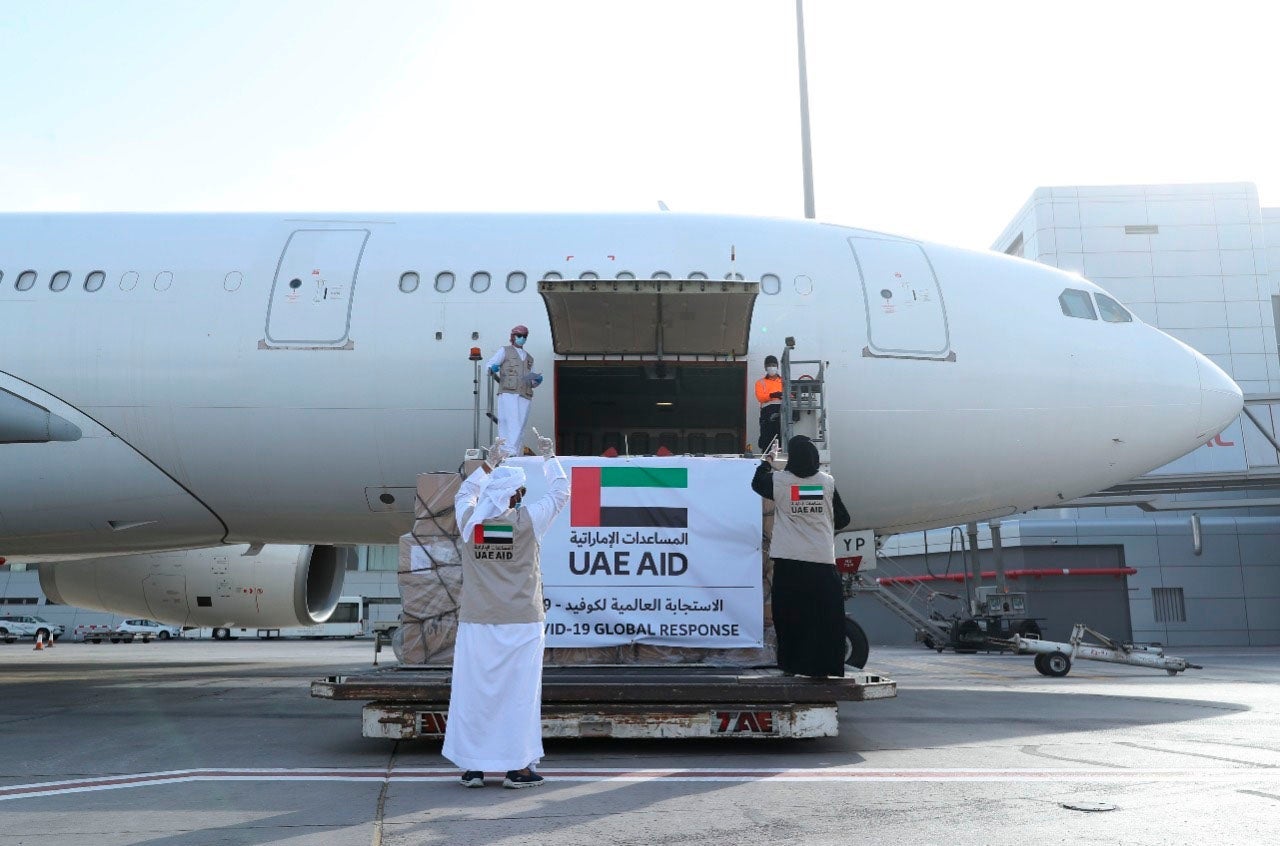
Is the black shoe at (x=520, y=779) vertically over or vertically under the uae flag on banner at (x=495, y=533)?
under

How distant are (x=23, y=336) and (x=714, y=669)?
23.0 feet

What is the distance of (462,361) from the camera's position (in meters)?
8.84

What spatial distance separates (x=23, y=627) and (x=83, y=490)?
4090 centimetres

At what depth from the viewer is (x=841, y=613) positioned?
20.0 feet

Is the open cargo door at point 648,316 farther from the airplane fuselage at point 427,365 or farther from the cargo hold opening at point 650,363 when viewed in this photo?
the airplane fuselage at point 427,365

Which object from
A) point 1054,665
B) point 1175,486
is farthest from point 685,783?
point 1175,486

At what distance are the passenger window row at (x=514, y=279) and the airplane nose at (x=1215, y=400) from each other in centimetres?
406

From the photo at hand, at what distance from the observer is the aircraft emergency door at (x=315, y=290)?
29.3ft

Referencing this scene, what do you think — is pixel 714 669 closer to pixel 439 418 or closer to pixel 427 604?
pixel 427 604

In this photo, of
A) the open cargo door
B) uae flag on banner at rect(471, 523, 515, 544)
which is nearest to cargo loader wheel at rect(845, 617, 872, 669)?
the open cargo door

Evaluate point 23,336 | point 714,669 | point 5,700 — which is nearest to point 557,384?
point 714,669

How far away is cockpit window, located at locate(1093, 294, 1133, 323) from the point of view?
31.7ft

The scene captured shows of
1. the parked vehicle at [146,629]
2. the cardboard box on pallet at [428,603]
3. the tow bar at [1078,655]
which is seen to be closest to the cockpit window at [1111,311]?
the tow bar at [1078,655]

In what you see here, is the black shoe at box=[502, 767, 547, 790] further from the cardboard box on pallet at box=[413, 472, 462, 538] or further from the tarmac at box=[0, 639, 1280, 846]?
the cardboard box on pallet at box=[413, 472, 462, 538]
